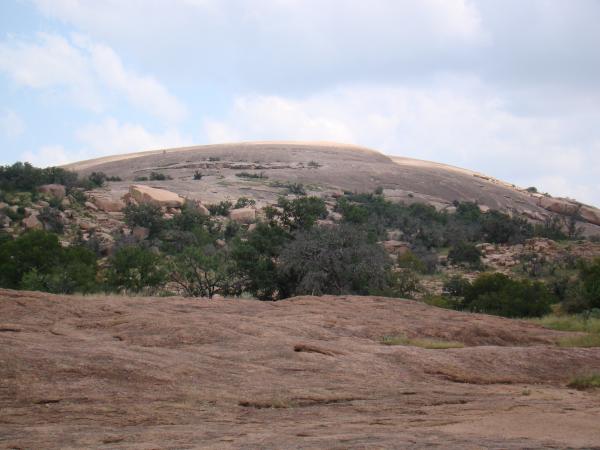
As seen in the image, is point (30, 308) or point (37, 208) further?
point (37, 208)

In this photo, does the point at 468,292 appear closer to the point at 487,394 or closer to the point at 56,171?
the point at 487,394

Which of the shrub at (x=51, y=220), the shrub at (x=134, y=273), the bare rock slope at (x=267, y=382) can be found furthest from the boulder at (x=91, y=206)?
the bare rock slope at (x=267, y=382)

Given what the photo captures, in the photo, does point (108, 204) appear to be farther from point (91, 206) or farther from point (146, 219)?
point (146, 219)

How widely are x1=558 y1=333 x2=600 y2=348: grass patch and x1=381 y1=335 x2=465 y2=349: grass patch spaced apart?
2.25 m

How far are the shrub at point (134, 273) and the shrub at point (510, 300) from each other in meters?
11.4

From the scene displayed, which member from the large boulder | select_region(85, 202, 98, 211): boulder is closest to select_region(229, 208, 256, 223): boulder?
the large boulder

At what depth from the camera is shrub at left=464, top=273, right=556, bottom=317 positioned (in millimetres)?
22016

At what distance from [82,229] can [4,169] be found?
33.0 feet

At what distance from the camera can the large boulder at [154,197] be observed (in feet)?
135

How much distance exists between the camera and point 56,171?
1743 inches

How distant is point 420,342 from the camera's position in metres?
12.5

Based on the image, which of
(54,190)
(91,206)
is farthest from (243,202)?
(54,190)

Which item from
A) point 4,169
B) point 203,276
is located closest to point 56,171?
point 4,169

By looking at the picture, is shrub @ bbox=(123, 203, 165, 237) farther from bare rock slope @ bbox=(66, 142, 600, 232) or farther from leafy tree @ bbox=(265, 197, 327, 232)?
bare rock slope @ bbox=(66, 142, 600, 232)
